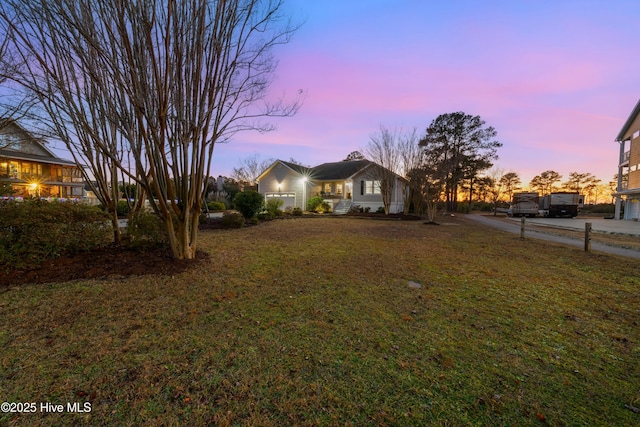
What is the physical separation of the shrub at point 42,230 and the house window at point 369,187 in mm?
22306

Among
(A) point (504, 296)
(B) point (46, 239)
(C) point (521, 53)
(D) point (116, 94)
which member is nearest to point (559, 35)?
(C) point (521, 53)

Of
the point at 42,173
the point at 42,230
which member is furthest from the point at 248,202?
the point at 42,173

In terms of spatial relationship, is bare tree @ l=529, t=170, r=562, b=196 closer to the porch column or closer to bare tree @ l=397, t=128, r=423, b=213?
the porch column

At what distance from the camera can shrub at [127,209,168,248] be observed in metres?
5.77

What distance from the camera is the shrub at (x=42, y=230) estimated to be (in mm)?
4406

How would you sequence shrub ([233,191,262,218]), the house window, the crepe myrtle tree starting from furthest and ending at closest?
the house window < shrub ([233,191,262,218]) < the crepe myrtle tree

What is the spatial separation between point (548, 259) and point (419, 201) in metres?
17.9

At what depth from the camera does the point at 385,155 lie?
20.9 metres

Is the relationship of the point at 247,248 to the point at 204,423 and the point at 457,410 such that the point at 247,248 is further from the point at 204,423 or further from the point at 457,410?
the point at 457,410

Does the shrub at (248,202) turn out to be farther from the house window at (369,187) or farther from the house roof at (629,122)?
the house roof at (629,122)

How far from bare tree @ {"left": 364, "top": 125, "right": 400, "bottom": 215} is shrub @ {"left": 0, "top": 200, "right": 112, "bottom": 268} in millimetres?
19059

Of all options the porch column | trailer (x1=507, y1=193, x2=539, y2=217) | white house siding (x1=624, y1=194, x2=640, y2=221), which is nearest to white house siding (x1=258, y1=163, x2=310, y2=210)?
trailer (x1=507, y1=193, x2=539, y2=217)

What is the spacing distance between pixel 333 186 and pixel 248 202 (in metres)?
13.8

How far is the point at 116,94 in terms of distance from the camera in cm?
469
